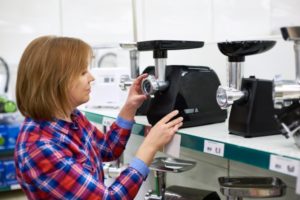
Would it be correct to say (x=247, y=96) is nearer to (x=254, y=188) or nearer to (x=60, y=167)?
(x=254, y=188)

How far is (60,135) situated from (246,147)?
46 cm

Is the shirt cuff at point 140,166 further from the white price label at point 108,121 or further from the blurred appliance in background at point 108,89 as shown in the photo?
the blurred appliance in background at point 108,89

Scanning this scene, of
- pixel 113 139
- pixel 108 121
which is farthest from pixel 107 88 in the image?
pixel 113 139

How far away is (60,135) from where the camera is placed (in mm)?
927

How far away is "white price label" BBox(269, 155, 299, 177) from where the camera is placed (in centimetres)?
65

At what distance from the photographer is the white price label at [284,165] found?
654mm

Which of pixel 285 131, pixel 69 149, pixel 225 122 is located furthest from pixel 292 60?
pixel 69 149

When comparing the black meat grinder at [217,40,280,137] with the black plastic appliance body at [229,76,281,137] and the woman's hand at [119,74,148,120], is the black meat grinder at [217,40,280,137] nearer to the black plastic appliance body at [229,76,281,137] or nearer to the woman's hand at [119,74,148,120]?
the black plastic appliance body at [229,76,281,137]

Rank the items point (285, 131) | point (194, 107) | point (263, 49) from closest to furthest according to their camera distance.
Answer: point (285, 131), point (263, 49), point (194, 107)

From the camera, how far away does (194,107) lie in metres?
1.02

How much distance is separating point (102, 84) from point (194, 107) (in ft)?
2.27

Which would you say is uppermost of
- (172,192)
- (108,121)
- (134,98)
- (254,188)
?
(134,98)

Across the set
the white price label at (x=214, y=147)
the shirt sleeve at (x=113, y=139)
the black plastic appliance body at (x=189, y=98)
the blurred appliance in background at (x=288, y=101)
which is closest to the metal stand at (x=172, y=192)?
the shirt sleeve at (x=113, y=139)

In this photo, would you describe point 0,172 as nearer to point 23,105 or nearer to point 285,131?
point 23,105
